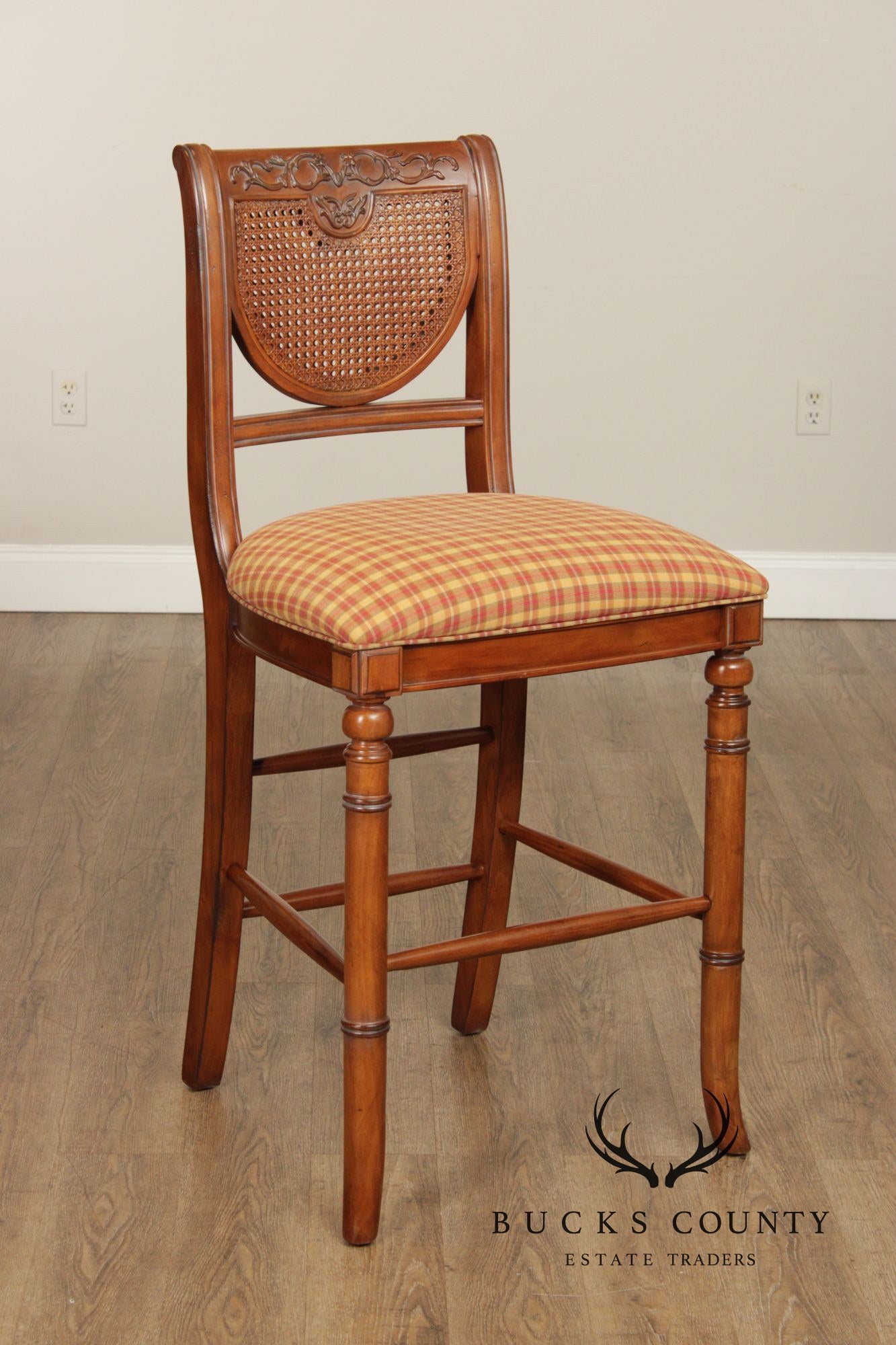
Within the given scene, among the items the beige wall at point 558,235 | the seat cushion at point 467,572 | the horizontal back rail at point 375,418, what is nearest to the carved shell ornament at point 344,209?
the horizontal back rail at point 375,418

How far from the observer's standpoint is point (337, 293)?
1422mm

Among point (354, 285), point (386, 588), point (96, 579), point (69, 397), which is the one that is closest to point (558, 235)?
point (69, 397)

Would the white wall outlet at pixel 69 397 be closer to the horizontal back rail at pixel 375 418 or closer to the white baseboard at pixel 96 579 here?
the white baseboard at pixel 96 579

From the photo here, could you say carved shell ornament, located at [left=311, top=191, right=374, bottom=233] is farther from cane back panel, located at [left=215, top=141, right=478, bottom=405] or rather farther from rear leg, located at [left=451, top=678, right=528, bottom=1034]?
rear leg, located at [left=451, top=678, right=528, bottom=1034]

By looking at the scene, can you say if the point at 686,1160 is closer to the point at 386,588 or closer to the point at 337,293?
the point at 386,588

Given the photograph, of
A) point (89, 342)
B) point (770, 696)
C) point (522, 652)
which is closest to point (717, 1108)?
point (522, 652)

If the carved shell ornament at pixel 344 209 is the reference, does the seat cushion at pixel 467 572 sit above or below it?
below

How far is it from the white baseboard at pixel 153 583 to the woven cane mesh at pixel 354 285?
6.16ft

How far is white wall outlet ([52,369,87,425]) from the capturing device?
3234mm

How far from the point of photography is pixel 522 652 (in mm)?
1206

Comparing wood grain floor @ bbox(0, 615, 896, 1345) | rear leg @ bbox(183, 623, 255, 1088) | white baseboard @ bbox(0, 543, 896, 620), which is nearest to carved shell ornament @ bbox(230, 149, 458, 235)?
rear leg @ bbox(183, 623, 255, 1088)

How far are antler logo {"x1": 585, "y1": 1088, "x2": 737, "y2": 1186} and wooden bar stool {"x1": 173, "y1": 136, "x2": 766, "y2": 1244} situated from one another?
1cm

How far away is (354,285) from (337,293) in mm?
18

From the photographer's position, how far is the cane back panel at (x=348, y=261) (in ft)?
4.45
